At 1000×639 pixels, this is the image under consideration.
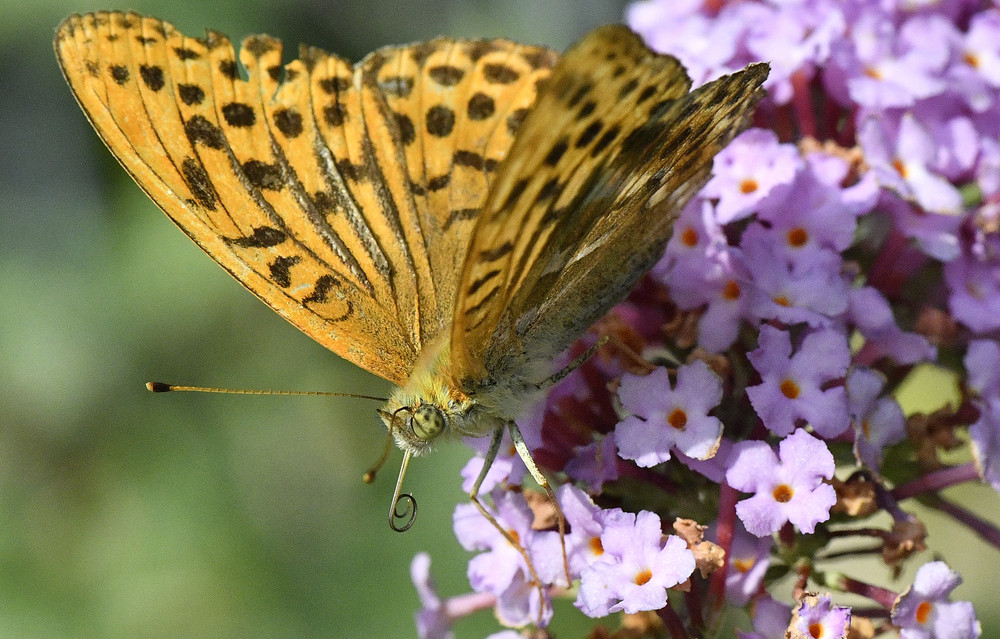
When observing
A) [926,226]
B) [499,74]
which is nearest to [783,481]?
[926,226]

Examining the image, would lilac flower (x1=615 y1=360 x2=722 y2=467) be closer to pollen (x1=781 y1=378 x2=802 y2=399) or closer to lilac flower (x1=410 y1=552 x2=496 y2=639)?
pollen (x1=781 y1=378 x2=802 y2=399)

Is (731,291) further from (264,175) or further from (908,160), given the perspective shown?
(264,175)

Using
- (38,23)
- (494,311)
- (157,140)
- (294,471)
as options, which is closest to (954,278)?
(494,311)

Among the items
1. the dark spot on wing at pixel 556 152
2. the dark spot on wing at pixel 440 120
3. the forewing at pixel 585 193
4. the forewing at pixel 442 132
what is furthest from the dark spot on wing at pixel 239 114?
the dark spot on wing at pixel 556 152

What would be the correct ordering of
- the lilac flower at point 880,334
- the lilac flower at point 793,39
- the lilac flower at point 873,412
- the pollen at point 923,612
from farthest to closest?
the lilac flower at point 793,39, the lilac flower at point 880,334, the lilac flower at point 873,412, the pollen at point 923,612

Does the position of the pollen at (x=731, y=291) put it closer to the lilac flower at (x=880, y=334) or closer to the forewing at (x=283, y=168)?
the lilac flower at (x=880, y=334)

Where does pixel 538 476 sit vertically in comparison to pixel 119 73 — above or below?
below

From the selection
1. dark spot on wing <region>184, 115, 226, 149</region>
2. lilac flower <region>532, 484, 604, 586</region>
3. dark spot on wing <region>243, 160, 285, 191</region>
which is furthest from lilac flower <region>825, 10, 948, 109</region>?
dark spot on wing <region>184, 115, 226, 149</region>
